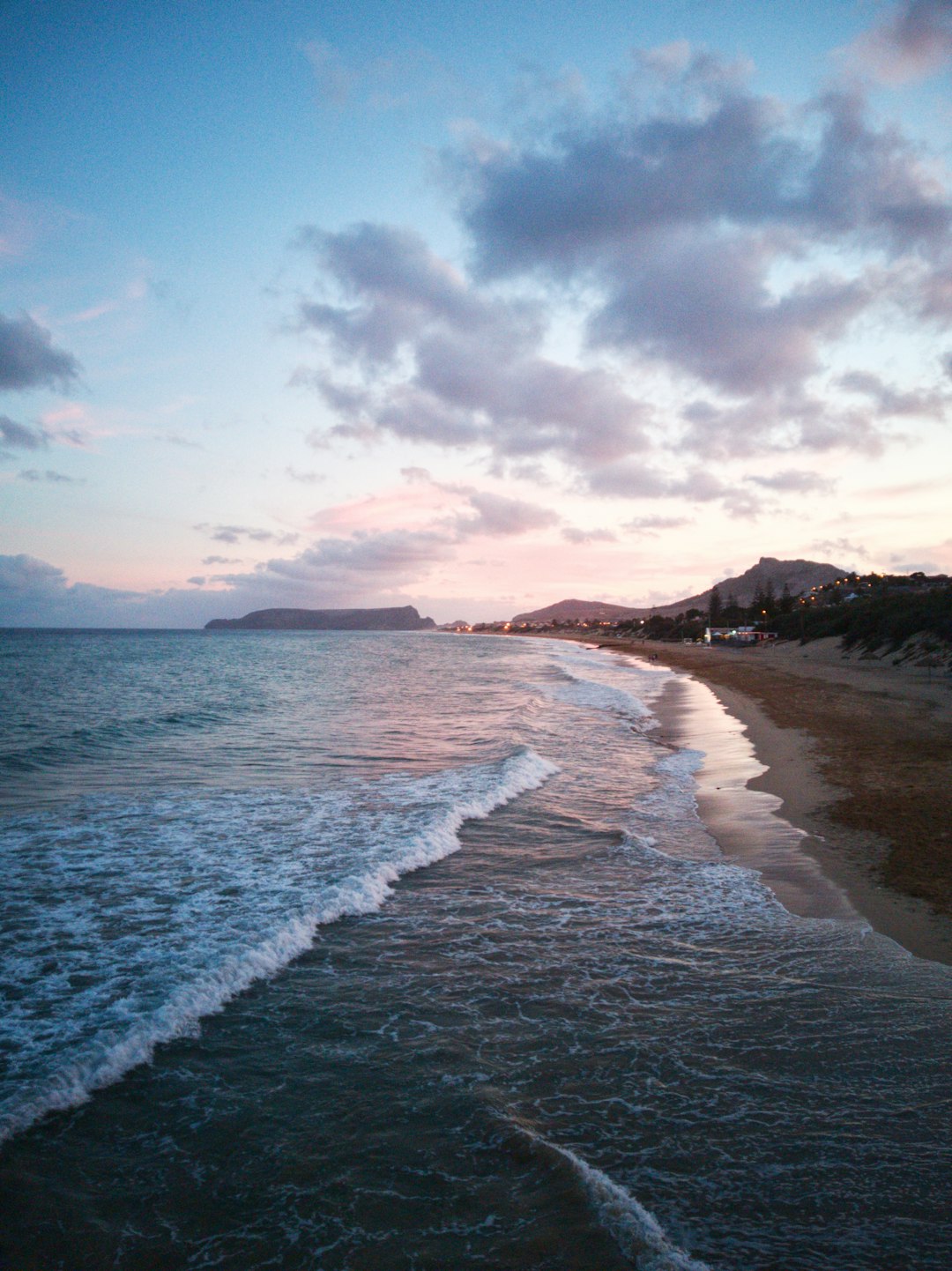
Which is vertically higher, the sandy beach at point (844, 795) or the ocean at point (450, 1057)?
the sandy beach at point (844, 795)

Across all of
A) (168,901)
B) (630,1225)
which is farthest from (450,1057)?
(168,901)

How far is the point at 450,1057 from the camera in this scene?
18.0ft

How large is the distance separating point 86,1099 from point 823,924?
7.71 meters

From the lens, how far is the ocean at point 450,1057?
12.8ft

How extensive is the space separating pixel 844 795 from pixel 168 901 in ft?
40.6

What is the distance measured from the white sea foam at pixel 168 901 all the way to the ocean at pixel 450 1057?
0.15 feet

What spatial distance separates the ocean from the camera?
3.90 metres

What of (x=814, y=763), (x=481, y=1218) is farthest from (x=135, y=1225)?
(x=814, y=763)

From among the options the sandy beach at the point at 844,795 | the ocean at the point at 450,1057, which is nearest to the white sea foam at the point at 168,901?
the ocean at the point at 450,1057

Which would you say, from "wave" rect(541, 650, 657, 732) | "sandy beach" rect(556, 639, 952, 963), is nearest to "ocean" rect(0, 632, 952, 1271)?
"sandy beach" rect(556, 639, 952, 963)

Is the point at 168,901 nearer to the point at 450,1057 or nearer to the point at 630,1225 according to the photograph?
the point at 450,1057

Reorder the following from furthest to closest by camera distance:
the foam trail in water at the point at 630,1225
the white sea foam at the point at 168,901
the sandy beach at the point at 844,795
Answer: the sandy beach at the point at 844,795 → the white sea foam at the point at 168,901 → the foam trail in water at the point at 630,1225

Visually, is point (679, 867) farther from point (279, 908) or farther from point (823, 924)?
point (279, 908)

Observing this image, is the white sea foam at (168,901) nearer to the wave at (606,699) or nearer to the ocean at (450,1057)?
the ocean at (450,1057)
